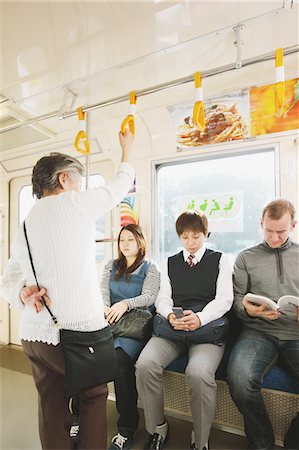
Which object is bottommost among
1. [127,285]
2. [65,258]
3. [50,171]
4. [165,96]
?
[127,285]

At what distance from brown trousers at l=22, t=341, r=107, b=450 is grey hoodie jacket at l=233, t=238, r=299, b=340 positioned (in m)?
1.11

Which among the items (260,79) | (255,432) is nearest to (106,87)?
(260,79)

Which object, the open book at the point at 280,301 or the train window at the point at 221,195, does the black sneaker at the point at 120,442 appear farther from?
the train window at the point at 221,195

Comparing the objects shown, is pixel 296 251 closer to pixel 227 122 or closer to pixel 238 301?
pixel 238 301

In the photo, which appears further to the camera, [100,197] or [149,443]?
[149,443]

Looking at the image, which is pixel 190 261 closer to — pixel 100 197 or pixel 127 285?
pixel 127 285

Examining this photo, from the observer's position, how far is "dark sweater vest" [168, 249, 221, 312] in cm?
206

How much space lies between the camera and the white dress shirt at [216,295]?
1956mm

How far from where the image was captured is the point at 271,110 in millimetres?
2223

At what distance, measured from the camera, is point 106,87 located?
228cm

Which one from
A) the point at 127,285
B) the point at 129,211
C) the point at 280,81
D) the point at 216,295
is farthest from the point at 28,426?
the point at 280,81

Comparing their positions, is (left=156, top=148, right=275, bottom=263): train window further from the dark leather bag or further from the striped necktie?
the dark leather bag

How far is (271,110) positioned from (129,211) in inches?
59.6

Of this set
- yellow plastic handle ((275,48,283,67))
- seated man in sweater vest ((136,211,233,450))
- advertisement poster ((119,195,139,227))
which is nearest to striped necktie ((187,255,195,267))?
seated man in sweater vest ((136,211,233,450))
